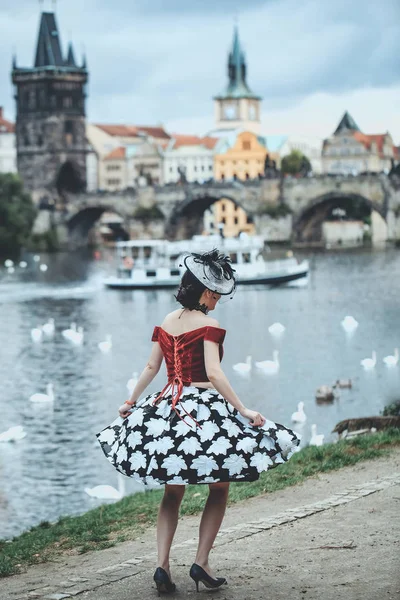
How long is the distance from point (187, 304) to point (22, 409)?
18896 millimetres

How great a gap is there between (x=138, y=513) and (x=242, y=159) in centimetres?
12117

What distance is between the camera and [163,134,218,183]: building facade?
438ft

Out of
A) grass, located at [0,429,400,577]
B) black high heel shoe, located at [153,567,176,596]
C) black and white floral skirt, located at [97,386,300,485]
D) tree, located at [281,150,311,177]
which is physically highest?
tree, located at [281,150,311,177]

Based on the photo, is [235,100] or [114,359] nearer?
[114,359]

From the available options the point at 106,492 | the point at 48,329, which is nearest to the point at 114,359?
the point at 48,329

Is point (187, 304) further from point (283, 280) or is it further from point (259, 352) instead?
point (283, 280)

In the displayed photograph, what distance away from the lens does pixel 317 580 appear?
6.31 meters

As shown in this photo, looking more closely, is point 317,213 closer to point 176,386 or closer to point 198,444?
point 176,386

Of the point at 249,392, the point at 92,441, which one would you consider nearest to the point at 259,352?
the point at 249,392

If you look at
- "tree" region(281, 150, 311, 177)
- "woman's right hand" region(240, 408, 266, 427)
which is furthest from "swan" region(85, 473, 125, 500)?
"tree" region(281, 150, 311, 177)

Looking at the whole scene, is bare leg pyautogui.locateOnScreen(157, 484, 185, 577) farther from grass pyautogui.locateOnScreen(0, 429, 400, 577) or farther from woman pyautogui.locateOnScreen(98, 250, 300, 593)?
grass pyautogui.locateOnScreen(0, 429, 400, 577)

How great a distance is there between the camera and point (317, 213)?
314 feet

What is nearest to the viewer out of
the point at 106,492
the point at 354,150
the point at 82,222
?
the point at 106,492

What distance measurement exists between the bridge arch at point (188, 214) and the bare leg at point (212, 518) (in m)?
90.9
